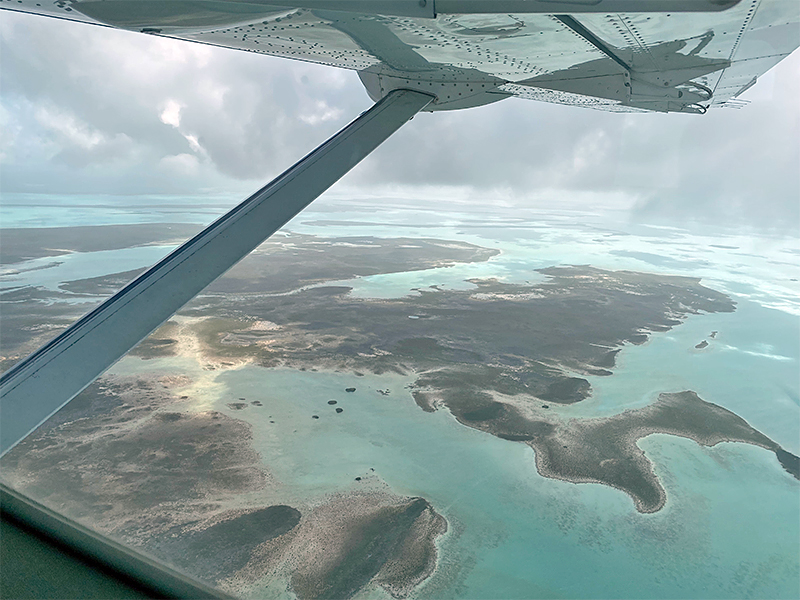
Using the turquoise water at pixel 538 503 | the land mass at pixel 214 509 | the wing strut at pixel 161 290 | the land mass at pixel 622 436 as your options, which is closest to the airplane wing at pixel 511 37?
the wing strut at pixel 161 290

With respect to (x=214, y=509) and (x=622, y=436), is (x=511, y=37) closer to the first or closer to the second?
(x=214, y=509)

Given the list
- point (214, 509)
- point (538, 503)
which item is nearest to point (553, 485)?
point (538, 503)

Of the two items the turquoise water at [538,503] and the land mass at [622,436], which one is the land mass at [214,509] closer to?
the turquoise water at [538,503]

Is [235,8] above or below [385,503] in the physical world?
above

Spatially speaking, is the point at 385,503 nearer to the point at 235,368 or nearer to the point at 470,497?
the point at 470,497

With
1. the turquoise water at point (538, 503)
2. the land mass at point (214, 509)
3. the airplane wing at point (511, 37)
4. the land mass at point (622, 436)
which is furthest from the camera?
the land mass at point (622, 436)

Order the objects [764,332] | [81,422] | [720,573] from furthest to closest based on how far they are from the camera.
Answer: [764,332]
[81,422]
[720,573]

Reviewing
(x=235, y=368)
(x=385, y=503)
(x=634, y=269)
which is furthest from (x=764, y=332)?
(x=235, y=368)
